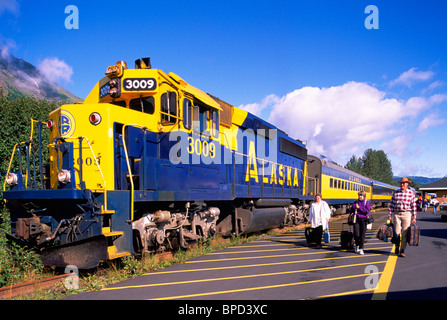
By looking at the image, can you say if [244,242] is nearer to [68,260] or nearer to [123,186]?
[123,186]

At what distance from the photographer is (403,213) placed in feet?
26.6

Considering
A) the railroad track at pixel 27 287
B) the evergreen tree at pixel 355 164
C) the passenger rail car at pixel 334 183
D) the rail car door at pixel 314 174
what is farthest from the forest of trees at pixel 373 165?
the railroad track at pixel 27 287

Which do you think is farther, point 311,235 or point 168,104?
point 311,235

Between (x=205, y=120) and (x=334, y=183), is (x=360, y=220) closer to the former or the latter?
(x=205, y=120)

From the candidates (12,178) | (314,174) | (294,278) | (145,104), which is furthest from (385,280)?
(314,174)

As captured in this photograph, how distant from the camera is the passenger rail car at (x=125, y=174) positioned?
5.93 meters

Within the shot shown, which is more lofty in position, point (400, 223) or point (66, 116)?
point (66, 116)

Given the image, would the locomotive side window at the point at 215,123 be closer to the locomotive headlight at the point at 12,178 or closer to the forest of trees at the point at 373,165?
the locomotive headlight at the point at 12,178

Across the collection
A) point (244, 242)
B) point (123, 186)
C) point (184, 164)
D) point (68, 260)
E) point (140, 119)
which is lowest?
point (244, 242)

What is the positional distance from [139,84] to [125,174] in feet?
6.55
